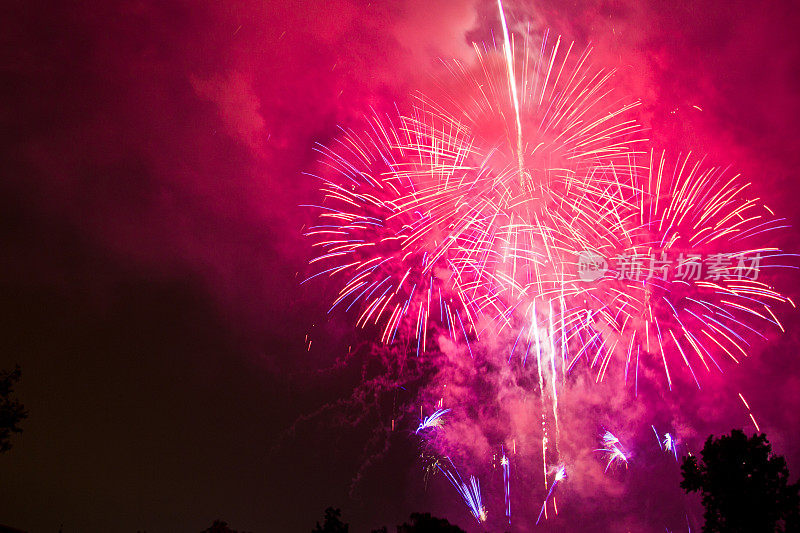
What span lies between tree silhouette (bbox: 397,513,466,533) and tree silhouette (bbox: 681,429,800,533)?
9.11m

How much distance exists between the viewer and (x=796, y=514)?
19828mm

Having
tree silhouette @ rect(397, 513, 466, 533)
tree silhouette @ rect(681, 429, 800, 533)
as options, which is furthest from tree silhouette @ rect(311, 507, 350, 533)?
tree silhouette @ rect(681, 429, 800, 533)

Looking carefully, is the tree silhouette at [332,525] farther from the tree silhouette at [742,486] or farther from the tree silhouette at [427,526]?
the tree silhouette at [742,486]

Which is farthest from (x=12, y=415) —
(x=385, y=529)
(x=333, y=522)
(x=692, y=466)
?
(x=692, y=466)

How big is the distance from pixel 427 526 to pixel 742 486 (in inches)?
450

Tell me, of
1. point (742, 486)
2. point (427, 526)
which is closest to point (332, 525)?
point (427, 526)

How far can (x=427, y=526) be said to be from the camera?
18172 mm

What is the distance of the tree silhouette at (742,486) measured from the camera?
65.5ft

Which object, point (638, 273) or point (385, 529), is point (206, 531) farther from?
point (638, 273)

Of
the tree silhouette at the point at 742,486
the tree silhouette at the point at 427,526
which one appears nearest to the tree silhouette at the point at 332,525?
the tree silhouette at the point at 427,526

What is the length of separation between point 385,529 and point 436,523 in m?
3.00

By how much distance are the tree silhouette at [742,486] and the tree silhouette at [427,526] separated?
9109 millimetres

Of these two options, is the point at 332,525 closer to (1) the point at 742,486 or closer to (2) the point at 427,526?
(2) the point at 427,526

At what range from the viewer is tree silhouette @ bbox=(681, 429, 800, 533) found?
1995 centimetres
